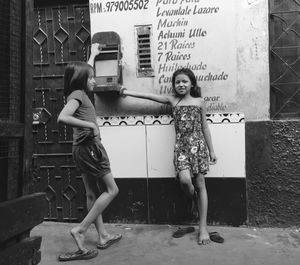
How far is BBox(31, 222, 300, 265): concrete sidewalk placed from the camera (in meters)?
3.47

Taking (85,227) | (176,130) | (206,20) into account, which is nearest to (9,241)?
(85,227)

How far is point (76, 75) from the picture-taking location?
11.5 ft

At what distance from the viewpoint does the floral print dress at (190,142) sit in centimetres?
382

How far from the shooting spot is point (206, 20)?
4105 mm

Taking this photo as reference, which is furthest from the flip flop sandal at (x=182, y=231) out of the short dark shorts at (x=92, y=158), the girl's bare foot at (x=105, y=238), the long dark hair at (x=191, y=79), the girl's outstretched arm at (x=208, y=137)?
the long dark hair at (x=191, y=79)

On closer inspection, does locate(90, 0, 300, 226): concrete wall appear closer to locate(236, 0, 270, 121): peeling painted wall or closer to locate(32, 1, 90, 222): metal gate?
locate(236, 0, 270, 121): peeling painted wall

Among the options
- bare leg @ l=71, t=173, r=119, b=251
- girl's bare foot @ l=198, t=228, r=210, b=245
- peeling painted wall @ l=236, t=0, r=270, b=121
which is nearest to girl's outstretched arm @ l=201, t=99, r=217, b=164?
peeling painted wall @ l=236, t=0, r=270, b=121

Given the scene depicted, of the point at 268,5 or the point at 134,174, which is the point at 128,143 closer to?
the point at 134,174

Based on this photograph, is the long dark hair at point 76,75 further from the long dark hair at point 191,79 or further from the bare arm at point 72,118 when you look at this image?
the long dark hair at point 191,79

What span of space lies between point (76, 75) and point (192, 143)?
123 cm

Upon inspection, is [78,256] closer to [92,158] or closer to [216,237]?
[92,158]

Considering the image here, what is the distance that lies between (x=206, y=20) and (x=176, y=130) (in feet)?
3.77

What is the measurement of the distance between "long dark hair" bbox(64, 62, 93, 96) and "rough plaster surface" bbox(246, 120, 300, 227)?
1.69 meters

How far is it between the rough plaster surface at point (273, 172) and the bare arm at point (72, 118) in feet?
5.33
